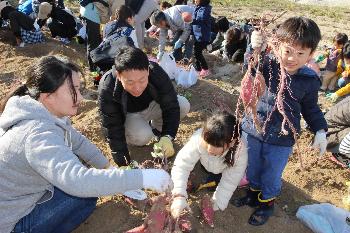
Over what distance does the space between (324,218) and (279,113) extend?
2.91 feet

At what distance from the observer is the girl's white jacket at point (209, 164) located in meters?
2.82

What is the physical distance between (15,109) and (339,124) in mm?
3037

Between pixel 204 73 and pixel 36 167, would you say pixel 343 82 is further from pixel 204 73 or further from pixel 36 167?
pixel 36 167

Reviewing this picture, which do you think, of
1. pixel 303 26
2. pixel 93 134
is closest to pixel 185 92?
pixel 93 134

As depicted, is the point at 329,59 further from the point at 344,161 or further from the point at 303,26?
the point at 303,26

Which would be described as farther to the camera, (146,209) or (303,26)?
(146,209)

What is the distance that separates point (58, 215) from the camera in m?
2.53

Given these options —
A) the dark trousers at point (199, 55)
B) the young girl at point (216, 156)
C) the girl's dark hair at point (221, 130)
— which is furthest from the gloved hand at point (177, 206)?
the dark trousers at point (199, 55)

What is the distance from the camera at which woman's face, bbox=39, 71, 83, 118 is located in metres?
2.31

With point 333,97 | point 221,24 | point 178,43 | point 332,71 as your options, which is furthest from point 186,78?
point 221,24

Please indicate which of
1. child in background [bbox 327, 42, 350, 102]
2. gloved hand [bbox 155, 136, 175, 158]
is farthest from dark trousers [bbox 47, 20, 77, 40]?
gloved hand [bbox 155, 136, 175, 158]

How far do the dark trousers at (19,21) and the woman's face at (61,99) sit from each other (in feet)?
14.9

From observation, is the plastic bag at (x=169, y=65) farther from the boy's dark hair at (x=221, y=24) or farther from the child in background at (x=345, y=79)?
the boy's dark hair at (x=221, y=24)

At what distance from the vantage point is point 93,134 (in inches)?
158
